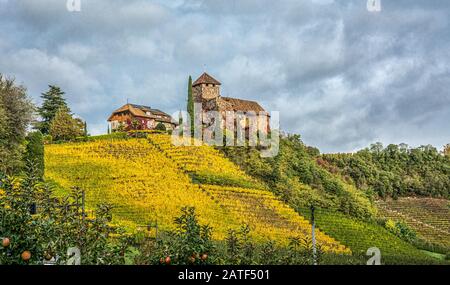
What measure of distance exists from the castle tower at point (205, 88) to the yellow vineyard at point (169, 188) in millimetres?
11727

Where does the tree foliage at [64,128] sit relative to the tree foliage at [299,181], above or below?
above

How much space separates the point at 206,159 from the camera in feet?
91.9

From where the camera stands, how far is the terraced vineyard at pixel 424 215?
90.2 feet

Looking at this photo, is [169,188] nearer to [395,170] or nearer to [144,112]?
[395,170]

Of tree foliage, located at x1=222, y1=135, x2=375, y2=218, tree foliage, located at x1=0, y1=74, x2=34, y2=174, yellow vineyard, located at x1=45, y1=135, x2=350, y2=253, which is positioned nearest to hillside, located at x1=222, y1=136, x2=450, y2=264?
tree foliage, located at x1=222, y1=135, x2=375, y2=218

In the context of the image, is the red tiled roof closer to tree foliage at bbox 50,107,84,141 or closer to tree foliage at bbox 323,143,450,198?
tree foliage at bbox 50,107,84,141

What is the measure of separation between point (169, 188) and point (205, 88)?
74.7 ft

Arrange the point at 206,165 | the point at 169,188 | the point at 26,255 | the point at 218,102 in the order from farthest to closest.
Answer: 1. the point at 218,102
2. the point at 206,165
3. the point at 169,188
4. the point at 26,255

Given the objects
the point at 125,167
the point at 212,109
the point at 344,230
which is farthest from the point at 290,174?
the point at 212,109

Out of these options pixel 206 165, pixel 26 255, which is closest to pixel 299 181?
pixel 206 165

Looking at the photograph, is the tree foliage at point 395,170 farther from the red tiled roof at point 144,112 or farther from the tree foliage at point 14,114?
the red tiled roof at point 144,112

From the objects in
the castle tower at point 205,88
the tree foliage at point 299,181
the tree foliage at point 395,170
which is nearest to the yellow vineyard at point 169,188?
the tree foliage at point 299,181

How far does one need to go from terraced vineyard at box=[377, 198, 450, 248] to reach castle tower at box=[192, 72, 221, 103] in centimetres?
1757

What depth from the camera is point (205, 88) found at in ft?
145
